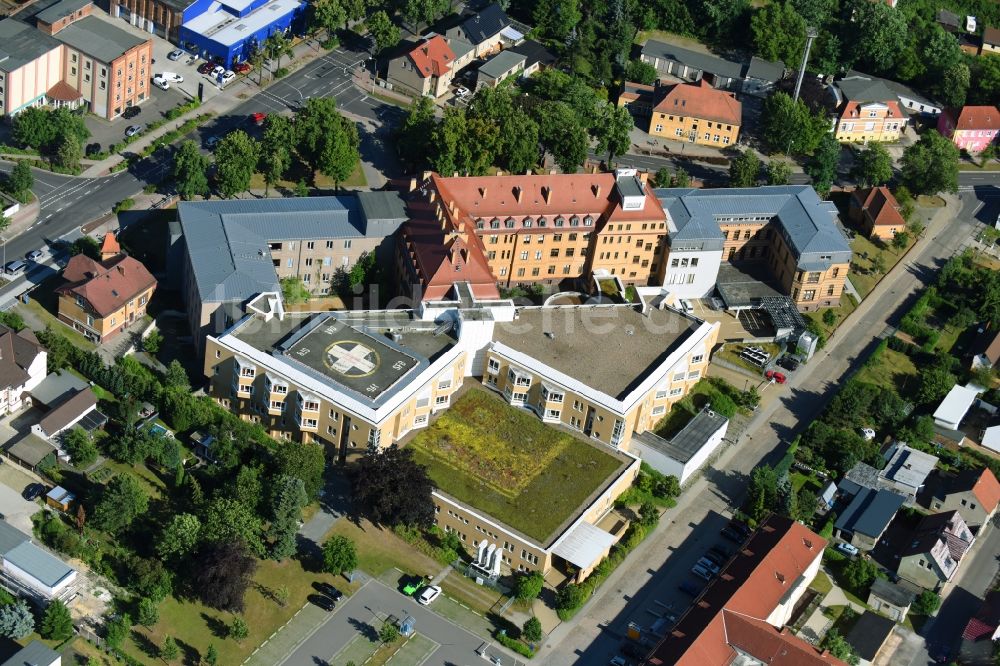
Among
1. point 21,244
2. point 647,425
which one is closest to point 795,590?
point 647,425

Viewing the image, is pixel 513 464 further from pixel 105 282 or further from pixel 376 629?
pixel 105 282

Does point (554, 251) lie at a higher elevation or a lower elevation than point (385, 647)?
higher

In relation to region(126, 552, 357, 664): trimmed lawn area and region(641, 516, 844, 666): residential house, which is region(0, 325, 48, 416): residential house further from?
region(641, 516, 844, 666): residential house

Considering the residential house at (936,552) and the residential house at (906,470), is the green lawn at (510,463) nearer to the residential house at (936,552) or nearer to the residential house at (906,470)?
the residential house at (906,470)

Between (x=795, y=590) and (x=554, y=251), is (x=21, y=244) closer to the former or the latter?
(x=554, y=251)

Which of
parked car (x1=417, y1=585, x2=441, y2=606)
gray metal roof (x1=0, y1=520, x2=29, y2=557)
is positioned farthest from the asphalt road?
gray metal roof (x1=0, y1=520, x2=29, y2=557)

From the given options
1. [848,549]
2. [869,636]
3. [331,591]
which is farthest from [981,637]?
[331,591]
